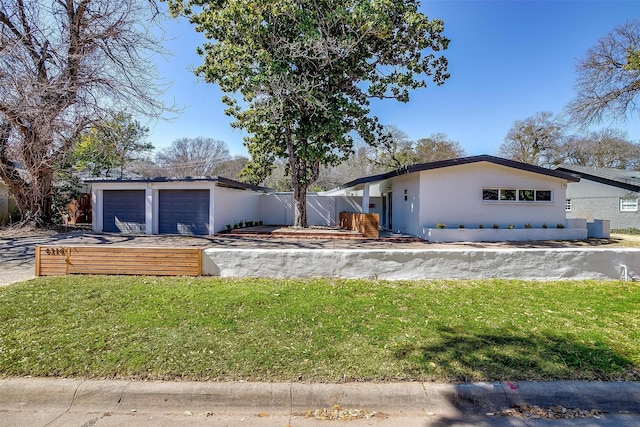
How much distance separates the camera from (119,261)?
6.03m

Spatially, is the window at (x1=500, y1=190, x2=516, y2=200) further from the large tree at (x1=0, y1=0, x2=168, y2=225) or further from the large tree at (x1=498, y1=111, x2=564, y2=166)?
the large tree at (x1=498, y1=111, x2=564, y2=166)

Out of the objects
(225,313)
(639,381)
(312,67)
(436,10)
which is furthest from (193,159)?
(639,381)

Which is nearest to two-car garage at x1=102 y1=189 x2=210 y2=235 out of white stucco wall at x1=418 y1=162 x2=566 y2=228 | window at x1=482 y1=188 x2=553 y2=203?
white stucco wall at x1=418 y1=162 x2=566 y2=228

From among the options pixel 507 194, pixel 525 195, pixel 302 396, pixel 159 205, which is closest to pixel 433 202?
pixel 507 194

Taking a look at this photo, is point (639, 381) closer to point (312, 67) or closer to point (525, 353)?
point (525, 353)

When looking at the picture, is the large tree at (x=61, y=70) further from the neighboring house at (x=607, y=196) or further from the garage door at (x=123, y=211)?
the neighboring house at (x=607, y=196)

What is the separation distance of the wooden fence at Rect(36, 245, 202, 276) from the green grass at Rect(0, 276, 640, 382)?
404 mm

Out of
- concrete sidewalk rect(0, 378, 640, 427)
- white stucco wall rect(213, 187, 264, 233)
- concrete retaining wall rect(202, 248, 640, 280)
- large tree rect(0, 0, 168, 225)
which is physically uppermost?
large tree rect(0, 0, 168, 225)

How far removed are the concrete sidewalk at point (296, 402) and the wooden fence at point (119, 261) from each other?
3.10 m

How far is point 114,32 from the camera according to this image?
7.24 metres

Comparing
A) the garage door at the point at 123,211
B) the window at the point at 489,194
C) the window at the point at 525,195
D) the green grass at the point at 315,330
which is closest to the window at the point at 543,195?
the window at the point at 525,195

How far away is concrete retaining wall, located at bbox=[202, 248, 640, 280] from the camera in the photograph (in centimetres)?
594

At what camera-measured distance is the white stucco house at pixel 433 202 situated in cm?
1240

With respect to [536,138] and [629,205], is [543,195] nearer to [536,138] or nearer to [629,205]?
[629,205]
